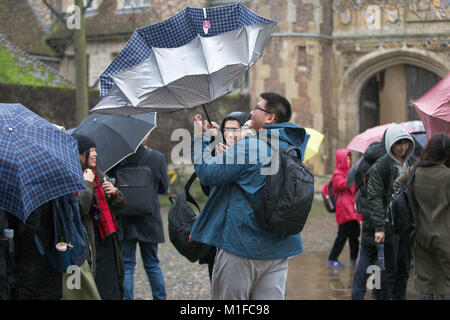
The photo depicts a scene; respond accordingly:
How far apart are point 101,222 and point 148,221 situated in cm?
103

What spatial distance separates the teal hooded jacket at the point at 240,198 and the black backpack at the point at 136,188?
201 centimetres

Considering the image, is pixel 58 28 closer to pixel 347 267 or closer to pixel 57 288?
pixel 347 267

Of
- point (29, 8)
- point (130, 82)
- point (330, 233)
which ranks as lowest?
point (330, 233)

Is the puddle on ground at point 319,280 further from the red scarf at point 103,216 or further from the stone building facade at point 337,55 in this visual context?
the stone building facade at point 337,55

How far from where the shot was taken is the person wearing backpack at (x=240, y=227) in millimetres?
3545

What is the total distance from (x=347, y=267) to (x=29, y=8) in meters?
19.9

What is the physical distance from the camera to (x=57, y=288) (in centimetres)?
377

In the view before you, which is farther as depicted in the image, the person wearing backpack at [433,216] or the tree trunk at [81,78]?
the tree trunk at [81,78]

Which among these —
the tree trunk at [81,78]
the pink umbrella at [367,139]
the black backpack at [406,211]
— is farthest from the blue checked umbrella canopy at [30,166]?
the tree trunk at [81,78]

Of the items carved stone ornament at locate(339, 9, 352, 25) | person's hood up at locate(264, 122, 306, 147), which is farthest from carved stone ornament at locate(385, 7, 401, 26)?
person's hood up at locate(264, 122, 306, 147)

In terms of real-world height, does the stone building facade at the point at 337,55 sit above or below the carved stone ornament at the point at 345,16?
below

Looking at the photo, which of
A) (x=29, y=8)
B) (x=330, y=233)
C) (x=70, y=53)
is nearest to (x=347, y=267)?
(x=330, y=233)

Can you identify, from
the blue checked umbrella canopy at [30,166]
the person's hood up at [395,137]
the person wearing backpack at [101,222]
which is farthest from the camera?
the person's hood up at [395,137]

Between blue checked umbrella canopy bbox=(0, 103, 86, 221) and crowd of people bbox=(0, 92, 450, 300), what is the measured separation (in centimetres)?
34
